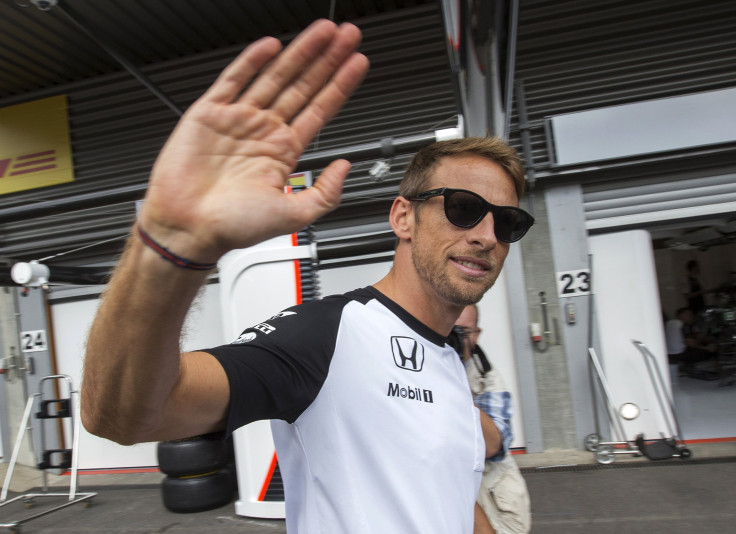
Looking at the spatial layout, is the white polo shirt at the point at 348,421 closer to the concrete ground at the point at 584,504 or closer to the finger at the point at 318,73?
the finger at the point at 318,73

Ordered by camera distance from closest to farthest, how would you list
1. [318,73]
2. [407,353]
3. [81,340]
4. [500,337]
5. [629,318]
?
[318,73], [407,353], [629,318], [500,337], [81,340]

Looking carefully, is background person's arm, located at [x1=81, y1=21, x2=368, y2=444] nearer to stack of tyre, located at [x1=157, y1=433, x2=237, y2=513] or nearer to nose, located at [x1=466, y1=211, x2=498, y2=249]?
nose, located at [x1=466, y1=211, x2=498, y2=249]

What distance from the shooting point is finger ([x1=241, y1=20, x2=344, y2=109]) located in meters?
0.88

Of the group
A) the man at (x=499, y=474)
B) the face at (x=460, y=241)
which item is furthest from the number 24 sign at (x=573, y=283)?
the face at (x=460, y=241)

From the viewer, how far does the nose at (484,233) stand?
1.47m

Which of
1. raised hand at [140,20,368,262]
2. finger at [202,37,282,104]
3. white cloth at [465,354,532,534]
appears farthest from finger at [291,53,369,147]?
white cloth at [465,354,532,534]

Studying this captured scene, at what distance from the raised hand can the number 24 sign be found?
519 centimetres

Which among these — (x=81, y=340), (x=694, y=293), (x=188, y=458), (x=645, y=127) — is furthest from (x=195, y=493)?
(x=694, y=293)

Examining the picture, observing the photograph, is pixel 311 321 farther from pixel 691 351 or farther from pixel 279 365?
pixel 691 351

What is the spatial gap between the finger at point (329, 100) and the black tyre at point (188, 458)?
4677 millimetres

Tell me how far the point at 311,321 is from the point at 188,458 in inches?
177

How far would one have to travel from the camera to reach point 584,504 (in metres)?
4.40

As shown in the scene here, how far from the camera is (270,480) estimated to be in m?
4.59

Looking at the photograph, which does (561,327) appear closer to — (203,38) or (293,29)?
(293,29)
